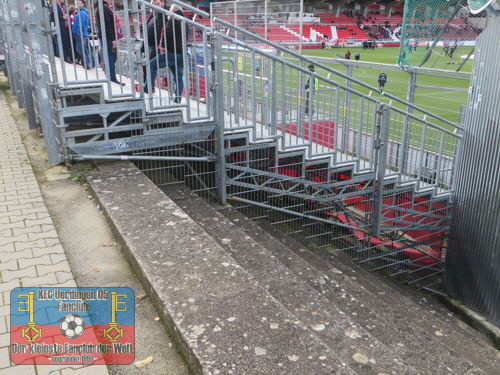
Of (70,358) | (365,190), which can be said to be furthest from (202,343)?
(365,190)

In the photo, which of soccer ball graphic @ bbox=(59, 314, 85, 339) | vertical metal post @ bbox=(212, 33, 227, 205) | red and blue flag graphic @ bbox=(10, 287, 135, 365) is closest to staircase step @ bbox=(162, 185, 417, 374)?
vertical metal post @ bbox=(212, 33, 227, 205)

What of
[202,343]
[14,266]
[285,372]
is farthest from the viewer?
[14,266]

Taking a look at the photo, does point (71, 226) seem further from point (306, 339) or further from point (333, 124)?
point (333, 124)

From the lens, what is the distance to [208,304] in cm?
261

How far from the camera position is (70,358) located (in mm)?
2365

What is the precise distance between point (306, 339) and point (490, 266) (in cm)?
355

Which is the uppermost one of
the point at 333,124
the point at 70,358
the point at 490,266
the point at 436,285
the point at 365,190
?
the point at 333,124

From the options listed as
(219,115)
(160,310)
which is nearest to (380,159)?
(219,115)

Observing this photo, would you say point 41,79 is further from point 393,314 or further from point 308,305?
point 393,314

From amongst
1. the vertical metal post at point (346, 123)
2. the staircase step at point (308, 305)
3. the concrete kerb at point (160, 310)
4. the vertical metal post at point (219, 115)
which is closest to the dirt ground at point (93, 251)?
the concrete kerb at point (160, 310)

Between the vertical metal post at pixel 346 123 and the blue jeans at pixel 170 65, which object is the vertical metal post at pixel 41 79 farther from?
the vertical metal post at pixel 346 123

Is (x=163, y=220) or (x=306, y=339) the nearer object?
(x=306, y=339)

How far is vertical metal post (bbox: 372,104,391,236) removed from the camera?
535 cm

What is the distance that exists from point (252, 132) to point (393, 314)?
8.04ft
